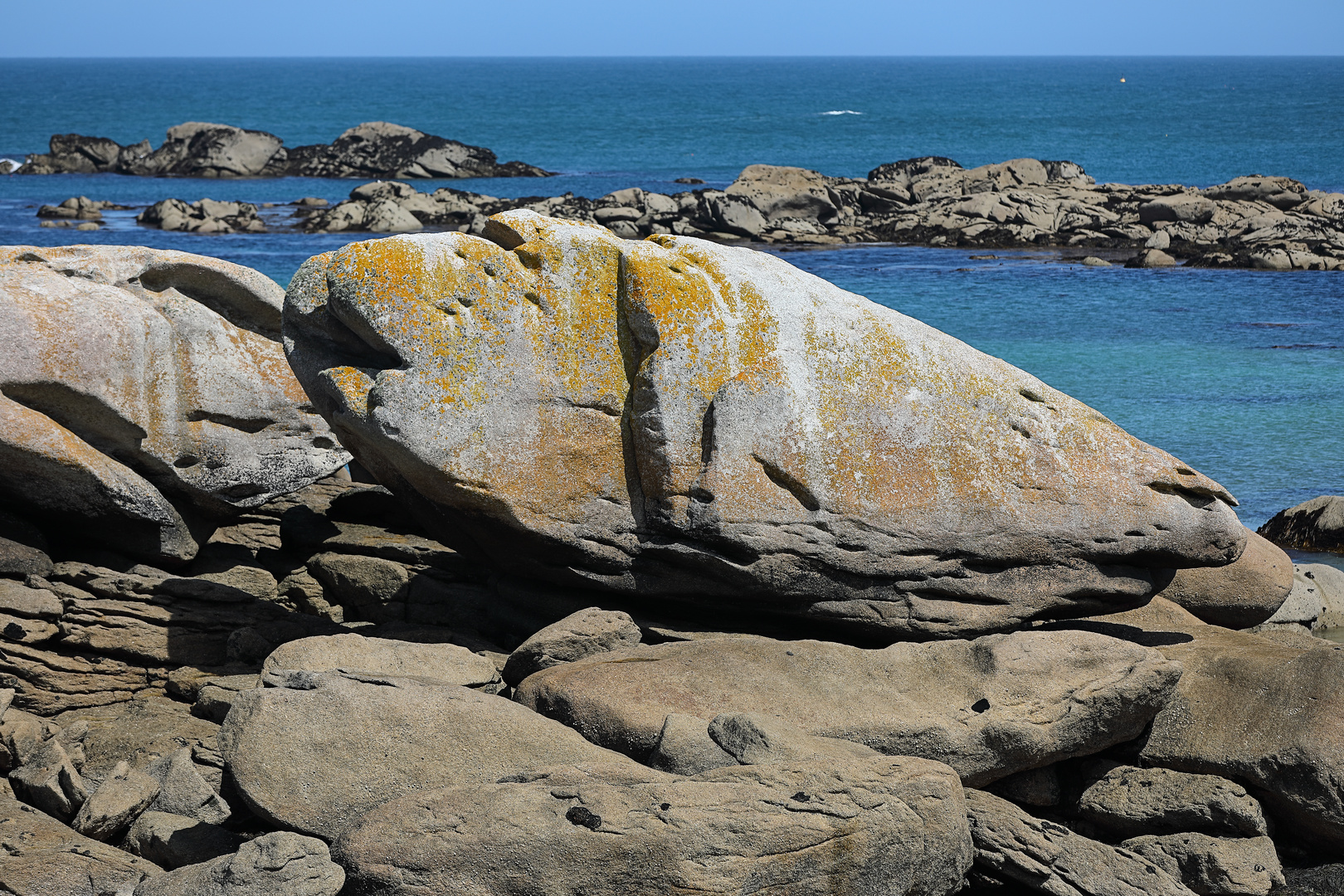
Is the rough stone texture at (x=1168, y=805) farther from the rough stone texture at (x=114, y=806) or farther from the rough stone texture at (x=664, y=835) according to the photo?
the rough stone texture at (x=114, y=806)

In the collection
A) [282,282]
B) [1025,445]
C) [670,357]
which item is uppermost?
[670,357]

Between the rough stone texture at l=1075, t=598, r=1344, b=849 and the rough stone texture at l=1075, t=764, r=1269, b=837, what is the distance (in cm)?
13

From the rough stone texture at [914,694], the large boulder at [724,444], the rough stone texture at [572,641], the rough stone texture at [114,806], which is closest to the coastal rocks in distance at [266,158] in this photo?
the large boulder at [724,444]

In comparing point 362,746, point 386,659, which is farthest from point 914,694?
point 386,659

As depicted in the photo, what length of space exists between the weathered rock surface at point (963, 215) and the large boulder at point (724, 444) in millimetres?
32243

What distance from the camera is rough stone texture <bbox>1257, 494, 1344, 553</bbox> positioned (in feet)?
47.2

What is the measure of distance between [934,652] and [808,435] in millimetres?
1685

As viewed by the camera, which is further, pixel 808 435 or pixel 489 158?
pixel 489 158

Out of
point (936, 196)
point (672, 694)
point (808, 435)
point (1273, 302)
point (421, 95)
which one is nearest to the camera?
point (672, 694)

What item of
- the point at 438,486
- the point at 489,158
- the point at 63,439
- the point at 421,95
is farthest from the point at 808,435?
the point at 421,95

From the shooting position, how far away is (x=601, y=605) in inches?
365

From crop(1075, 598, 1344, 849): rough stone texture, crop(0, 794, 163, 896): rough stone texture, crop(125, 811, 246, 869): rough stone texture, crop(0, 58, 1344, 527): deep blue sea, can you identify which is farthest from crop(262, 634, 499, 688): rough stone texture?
crop(0, 58, 1344, 527): deep blue sea

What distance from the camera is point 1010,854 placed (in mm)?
6816

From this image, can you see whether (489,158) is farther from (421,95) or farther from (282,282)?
(421,95)
